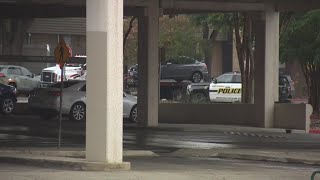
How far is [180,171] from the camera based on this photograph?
47.5ft

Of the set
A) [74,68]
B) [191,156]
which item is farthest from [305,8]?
[74,68]

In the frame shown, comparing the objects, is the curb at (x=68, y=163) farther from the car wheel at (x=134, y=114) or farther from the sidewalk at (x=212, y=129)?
the car wheel at (x=134, y=114)

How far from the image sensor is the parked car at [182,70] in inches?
1781

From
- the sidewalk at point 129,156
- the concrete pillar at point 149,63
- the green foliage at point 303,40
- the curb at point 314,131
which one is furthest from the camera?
the green foliage at point 303,40

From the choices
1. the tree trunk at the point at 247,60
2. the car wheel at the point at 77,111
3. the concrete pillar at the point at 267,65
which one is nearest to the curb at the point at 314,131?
the concrete pillar at the point at 267,65

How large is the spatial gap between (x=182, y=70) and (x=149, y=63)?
1809 cm

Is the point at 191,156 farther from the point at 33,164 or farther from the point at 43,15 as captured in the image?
the point at 43,15

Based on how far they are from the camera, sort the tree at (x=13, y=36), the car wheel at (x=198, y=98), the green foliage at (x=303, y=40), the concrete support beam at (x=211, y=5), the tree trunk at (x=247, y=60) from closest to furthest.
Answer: the concrete support beam at (x=211, y=5) < the green foliage at (x=303, y=40) < the tree trunk at (x=247, y=60) < the car wheel at (x=198, y=98) < the tree at (x=13, y=36)

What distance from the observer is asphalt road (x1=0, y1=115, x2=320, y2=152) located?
20.7 metres

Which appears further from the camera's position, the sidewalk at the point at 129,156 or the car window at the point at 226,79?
the car window at the point at 226,79

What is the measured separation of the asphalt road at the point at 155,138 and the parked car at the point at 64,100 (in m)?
0.77

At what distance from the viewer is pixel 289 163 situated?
17.4m

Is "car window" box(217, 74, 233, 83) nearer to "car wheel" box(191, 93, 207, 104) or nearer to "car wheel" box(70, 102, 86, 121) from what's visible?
"car wheel" box(191, 93, 207, 104)

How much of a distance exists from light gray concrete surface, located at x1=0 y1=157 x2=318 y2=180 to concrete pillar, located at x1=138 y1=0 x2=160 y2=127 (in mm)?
10429
